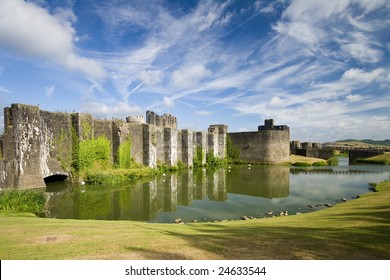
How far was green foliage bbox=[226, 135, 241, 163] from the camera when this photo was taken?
49416mm

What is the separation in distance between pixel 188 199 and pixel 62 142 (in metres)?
13.4

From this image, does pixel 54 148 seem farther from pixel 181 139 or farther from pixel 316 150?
pixel 316 150

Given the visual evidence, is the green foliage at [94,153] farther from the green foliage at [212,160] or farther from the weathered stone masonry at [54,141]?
the green foliage at [212,160]

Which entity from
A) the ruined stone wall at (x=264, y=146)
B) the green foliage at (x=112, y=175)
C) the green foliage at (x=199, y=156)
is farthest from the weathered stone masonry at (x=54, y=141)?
the ruined stone wall at (x=264, y=146)

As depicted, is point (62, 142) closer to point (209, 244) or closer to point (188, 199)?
point (188, 199)

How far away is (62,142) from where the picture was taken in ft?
78.6

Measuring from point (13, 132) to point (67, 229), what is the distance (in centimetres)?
1482

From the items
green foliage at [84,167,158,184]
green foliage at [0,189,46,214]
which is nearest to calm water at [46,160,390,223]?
green foliage at [0,189,46,214]

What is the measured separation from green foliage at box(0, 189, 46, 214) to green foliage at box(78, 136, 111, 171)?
965 centimetres

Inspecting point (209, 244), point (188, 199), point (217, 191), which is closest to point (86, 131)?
point (188, 199)

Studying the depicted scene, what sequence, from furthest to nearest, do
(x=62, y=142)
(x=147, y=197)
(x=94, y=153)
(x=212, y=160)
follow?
(x=212, y=160) < (x=94, y=153) < (x=62, y=142) < (x=147, y=197)

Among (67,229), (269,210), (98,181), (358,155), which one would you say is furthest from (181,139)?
(358,155)

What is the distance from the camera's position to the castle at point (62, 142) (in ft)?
64.1

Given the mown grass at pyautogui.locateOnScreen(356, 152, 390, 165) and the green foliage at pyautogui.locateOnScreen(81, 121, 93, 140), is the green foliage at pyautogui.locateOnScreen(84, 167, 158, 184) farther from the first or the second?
the mown grass at pyautogui.locateOnScreen(356, 152, 390, 165)
